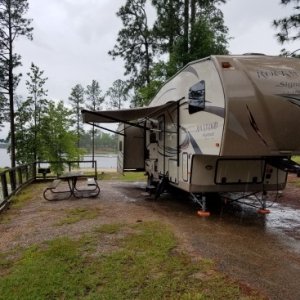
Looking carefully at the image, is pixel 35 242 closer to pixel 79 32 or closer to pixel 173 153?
pixel 173 153

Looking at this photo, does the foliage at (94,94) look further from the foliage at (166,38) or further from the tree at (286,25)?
the tree at (286,25)

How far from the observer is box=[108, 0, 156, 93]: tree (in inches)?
869

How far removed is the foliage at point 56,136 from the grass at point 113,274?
13783mm

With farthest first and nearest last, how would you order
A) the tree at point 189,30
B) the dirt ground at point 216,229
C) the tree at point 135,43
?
the tree at point 135,43, the tree at point 189,30, the dirt ground at point 216,229

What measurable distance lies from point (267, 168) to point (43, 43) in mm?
18329

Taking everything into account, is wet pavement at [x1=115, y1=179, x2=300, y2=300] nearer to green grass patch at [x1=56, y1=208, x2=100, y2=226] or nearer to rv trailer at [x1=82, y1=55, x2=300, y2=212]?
rv trailer at [x1=82, y1=55, x2=300, y2=212]

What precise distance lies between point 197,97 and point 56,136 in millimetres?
13541

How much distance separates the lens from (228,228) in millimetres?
6113

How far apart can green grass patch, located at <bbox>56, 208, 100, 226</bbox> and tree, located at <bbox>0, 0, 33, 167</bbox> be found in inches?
475

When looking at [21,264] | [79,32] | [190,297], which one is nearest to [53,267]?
[21,264]

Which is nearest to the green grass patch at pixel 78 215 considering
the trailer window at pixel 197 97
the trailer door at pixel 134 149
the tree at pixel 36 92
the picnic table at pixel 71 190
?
the picnic table at pixel 71 190

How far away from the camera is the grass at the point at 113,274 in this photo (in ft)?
11.4

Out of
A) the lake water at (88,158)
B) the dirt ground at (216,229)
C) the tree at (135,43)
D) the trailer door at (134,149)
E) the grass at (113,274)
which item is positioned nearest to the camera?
the grass at (113,274)

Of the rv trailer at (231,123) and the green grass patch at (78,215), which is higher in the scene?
the rv trailer at (231,123)
